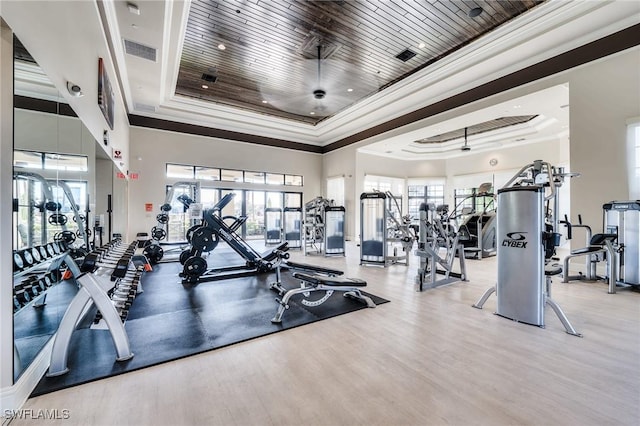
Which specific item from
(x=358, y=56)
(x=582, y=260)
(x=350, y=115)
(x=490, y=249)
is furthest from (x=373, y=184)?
(x=582, y=260)

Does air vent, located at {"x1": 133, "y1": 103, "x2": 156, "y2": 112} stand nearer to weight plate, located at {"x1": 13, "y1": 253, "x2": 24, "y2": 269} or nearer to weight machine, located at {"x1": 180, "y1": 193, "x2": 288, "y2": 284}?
weight machine, located at {"x1": 180, "y1": 193, "x2": 288, "y2": 284}

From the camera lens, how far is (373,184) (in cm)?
1298

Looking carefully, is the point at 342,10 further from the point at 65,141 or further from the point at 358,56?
the point at 65,141

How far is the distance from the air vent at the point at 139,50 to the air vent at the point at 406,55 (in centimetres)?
528

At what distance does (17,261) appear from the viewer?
5.94 feet

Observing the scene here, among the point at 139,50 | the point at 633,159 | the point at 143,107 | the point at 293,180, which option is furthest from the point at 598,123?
the point at 143,107

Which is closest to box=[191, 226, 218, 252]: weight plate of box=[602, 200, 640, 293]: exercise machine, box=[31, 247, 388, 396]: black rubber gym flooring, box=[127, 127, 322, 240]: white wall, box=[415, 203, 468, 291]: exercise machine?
box=[31, 247, 388, 396]: black rubber gym flooring

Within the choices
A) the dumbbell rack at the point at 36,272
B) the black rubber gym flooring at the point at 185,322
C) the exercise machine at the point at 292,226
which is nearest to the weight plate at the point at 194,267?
the black rubber gym flooring at the point at 185,322

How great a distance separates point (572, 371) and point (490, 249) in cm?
620

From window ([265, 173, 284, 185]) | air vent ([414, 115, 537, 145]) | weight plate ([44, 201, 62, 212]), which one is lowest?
weight plate ([44, 201, 62, 212])

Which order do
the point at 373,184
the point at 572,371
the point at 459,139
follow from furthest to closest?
the point at 373,184
the point at 459,139
the point at 572,371

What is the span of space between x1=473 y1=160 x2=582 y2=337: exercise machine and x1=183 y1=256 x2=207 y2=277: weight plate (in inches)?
167

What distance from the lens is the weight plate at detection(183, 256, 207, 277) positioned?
14.9 feet

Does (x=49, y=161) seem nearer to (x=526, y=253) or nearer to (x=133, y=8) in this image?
(x=133, y=8)
